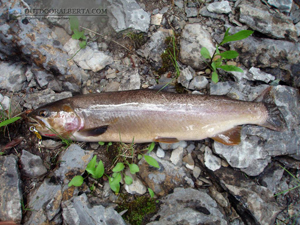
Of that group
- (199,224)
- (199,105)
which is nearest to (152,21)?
(199,105)

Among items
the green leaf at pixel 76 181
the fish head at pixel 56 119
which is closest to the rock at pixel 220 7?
the fish head at pixel 56 119

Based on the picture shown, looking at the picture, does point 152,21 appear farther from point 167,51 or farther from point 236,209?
point 236,209

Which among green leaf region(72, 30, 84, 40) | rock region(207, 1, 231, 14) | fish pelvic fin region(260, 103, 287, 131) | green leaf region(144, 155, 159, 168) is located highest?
rock region(207, 1, 231, 14)

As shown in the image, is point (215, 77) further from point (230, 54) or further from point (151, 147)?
point (151, 147)

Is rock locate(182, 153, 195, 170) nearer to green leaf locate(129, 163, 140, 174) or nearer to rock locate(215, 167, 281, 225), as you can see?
rock locate(215, 167, 281, 225)

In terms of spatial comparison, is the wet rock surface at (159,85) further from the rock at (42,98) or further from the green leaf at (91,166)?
the green leaf at (91,166)

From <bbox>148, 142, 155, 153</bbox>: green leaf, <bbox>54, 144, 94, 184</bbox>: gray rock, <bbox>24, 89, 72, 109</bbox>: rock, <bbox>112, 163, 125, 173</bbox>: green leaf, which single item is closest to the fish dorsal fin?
<bbox>148, 142, 155, 153</bbox>: green leaf

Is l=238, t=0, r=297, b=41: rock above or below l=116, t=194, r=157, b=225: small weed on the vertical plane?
above
